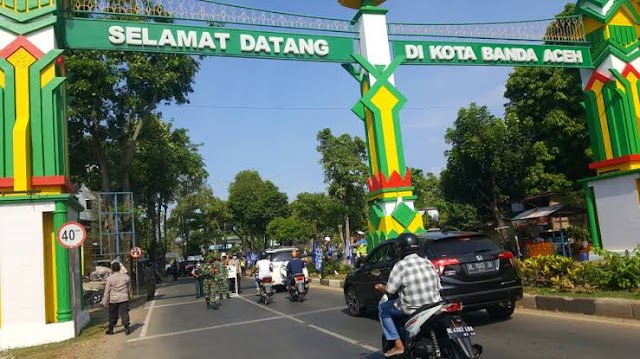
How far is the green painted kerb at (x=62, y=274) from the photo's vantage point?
1159cm

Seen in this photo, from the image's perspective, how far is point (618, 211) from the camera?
52.0ft

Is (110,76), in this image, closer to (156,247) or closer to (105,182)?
(105,182)

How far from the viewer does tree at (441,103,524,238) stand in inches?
1123

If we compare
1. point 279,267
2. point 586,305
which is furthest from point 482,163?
point 586,305

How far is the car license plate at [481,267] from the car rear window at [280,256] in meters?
12.8

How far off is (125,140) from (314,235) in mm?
24607

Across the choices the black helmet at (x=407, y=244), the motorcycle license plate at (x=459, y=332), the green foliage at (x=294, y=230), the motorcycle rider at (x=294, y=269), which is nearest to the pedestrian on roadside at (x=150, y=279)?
the motorcycle rider at (x=294, y=269)

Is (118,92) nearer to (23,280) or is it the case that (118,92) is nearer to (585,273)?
(23,280)

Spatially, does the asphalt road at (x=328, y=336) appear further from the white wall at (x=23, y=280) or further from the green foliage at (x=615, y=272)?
the white wall at (x=23, y=280)

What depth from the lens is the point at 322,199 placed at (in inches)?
1821

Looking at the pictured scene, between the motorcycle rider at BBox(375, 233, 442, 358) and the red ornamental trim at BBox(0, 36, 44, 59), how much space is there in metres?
10.1

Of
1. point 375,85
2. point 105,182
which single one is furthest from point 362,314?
point 105,182

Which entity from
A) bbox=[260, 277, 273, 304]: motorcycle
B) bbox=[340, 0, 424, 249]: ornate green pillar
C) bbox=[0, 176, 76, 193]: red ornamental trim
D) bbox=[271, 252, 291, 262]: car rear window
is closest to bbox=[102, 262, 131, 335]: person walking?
bbox=[0, 176, 76, 193]: red ornamental trim

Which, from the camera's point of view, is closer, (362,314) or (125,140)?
(362,314)
